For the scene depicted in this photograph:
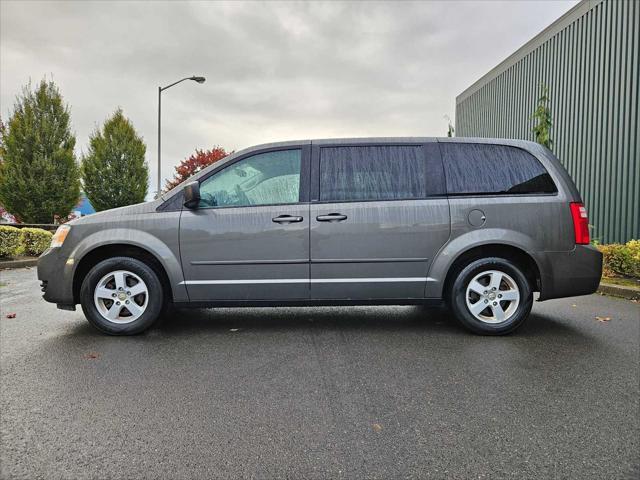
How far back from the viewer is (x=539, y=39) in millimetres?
18125

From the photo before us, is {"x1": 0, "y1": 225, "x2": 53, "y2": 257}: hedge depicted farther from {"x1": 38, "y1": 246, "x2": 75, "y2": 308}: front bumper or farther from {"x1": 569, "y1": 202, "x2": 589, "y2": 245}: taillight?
{"x1": 569, "y1": 202, "x2": 589, "y2": 245}: taillight

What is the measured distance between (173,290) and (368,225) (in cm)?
200

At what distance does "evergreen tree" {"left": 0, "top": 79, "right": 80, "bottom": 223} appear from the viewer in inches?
807

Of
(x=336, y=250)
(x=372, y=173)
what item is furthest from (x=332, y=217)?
(x=372, y=173)

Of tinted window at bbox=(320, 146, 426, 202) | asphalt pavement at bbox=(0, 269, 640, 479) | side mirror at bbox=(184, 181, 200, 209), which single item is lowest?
asphalt pavement at bbox=(0, 269, 640, 479)

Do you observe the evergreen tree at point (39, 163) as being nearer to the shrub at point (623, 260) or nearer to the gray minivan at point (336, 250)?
the gray minivan at point (336, 250)

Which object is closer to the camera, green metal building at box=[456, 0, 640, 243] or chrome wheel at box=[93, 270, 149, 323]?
chrome wheel at box=[93, 270, 149, 323]

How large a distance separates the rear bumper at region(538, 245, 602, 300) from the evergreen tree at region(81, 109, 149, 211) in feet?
102

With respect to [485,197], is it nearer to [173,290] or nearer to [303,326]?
[303,326]

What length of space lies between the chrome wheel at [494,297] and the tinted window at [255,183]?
1967 millimetres

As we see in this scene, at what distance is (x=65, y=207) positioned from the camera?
2141 cm

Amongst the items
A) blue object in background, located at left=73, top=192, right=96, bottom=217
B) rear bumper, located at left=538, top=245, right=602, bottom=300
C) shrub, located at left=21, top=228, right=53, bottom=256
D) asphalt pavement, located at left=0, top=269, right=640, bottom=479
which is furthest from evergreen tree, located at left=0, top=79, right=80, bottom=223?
rear bumper, located at left=538, top=245, right=602, bottom=300

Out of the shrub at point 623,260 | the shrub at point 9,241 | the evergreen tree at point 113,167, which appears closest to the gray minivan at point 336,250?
the shrub at point 623,260

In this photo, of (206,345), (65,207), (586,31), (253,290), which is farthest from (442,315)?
(65,207)
